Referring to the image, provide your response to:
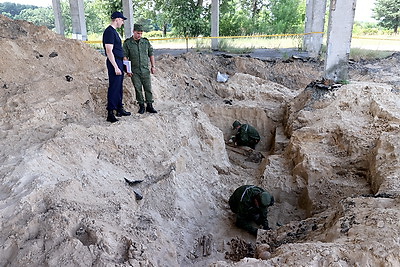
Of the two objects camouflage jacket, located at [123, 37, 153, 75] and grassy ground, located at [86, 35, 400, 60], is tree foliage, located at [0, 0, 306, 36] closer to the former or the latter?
grassy ground, located at [86, 35, 400, 60]

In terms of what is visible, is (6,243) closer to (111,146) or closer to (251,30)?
(111,146)

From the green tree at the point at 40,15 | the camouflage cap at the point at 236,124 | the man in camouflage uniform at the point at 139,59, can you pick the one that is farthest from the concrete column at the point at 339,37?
the green tree at the point at 40,15

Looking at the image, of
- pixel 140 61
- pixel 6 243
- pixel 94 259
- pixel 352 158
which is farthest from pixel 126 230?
pixel 352 158

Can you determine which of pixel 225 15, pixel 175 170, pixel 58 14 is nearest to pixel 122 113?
pixel 175 170

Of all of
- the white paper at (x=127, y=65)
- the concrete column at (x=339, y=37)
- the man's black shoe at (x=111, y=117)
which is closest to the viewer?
the man's black shoe at (x=111, y=117)

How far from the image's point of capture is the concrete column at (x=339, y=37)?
778cm

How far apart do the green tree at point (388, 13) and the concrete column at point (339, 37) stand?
102 feet

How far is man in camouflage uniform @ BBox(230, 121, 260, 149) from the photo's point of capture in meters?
8.08

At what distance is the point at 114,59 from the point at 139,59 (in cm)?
73

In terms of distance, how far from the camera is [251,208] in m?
5.02

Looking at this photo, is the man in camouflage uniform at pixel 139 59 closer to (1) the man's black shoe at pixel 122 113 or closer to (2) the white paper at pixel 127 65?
(2) the white paper at pixel 127 65

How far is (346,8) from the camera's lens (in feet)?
25.5

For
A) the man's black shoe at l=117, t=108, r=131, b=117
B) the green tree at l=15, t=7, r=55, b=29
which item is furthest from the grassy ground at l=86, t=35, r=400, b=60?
the green tree at l=15, t=7, r=55, b=29

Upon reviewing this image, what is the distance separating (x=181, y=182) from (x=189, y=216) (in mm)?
674
